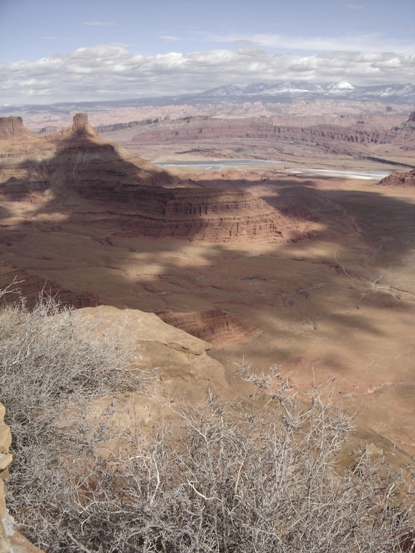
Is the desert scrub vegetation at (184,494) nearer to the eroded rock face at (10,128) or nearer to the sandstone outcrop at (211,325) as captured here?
the sandstone outcrop at (211,325)

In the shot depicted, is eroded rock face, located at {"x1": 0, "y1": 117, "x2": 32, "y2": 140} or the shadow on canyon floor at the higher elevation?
eroded rock face, located at {"x1": 0, "y1": 117, "x2": 32, "y2": 140}

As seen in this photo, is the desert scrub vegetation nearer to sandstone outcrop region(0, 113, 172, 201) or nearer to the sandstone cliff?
the sandstone cliff

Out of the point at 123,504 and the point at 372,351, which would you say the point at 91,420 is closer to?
the point at 123,504

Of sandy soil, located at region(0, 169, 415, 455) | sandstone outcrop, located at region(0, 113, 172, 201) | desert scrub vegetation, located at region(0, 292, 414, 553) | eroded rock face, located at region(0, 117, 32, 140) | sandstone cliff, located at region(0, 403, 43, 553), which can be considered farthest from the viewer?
eroded rock face, located at region(0, 117, 32, 140)

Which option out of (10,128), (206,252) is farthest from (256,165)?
(206,252)

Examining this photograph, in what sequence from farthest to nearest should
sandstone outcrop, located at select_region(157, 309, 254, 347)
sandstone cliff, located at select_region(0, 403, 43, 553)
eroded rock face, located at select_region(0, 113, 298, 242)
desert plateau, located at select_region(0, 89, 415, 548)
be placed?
1. eroded rock face, located at select_region(0, 113, 298, 242)
2. sandstone outcrop, located at select_region(157, 309, 254, 347)
3. desert plateau, located at select_region(0, 89, 415, 548)
4. sandstone cliff, located at select_region(0, 403, 43, 553)

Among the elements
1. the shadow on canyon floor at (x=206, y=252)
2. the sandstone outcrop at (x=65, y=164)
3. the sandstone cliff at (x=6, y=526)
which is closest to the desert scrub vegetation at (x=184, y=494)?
the sandstone cliff at (x=6, y=526)

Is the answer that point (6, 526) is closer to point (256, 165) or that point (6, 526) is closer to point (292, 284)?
Result: point (292, 284)

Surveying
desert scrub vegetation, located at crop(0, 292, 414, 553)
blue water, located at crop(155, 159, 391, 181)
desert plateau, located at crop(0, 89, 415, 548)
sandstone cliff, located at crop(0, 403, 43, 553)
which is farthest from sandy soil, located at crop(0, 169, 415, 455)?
blue water, located at crop(155, 159, 391, 181)

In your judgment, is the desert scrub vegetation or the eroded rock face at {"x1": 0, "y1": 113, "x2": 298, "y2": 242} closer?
the desert scrub vegetation
